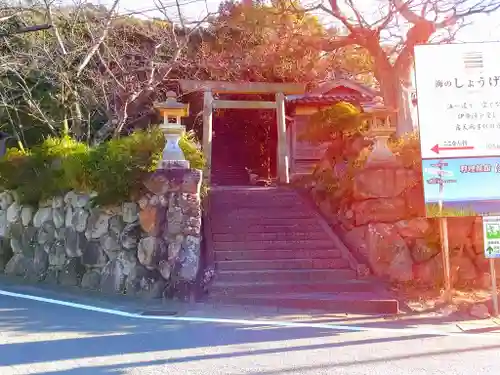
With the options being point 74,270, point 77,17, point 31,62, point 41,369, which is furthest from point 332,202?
point 31,62

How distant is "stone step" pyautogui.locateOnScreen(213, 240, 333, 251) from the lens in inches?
368

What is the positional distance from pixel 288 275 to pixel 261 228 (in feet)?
5.56

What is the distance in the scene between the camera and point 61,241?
10047mm

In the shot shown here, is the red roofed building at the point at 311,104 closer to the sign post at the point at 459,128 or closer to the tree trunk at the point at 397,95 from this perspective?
the tree trunk at the point at 397,95

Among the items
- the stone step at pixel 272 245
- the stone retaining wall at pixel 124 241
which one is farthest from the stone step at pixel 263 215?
the stone retaining wall at pixel 124 241

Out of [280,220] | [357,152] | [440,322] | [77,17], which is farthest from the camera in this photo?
[77,17]

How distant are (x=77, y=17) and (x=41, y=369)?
10849 mm

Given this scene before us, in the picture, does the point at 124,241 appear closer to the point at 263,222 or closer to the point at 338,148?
the point at 263,222

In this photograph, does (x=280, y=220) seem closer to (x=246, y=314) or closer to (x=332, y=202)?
(x=332, y=202)

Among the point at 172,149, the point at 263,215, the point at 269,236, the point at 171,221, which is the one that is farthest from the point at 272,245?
the point at 172,149

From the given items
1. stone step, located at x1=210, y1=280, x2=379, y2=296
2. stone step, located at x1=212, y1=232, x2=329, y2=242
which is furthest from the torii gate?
stone step, located at x1=210, y1=280, x2=379, y2=296

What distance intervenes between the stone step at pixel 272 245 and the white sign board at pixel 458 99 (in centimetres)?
289

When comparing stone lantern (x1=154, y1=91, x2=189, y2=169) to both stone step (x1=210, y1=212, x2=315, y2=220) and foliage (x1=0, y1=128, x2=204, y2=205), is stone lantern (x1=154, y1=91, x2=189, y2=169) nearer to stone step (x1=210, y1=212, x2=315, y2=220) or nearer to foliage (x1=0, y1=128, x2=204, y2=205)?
foliage (x1=0, y1=128, x2=204, y2=205)

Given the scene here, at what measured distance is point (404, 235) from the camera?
8.62m
